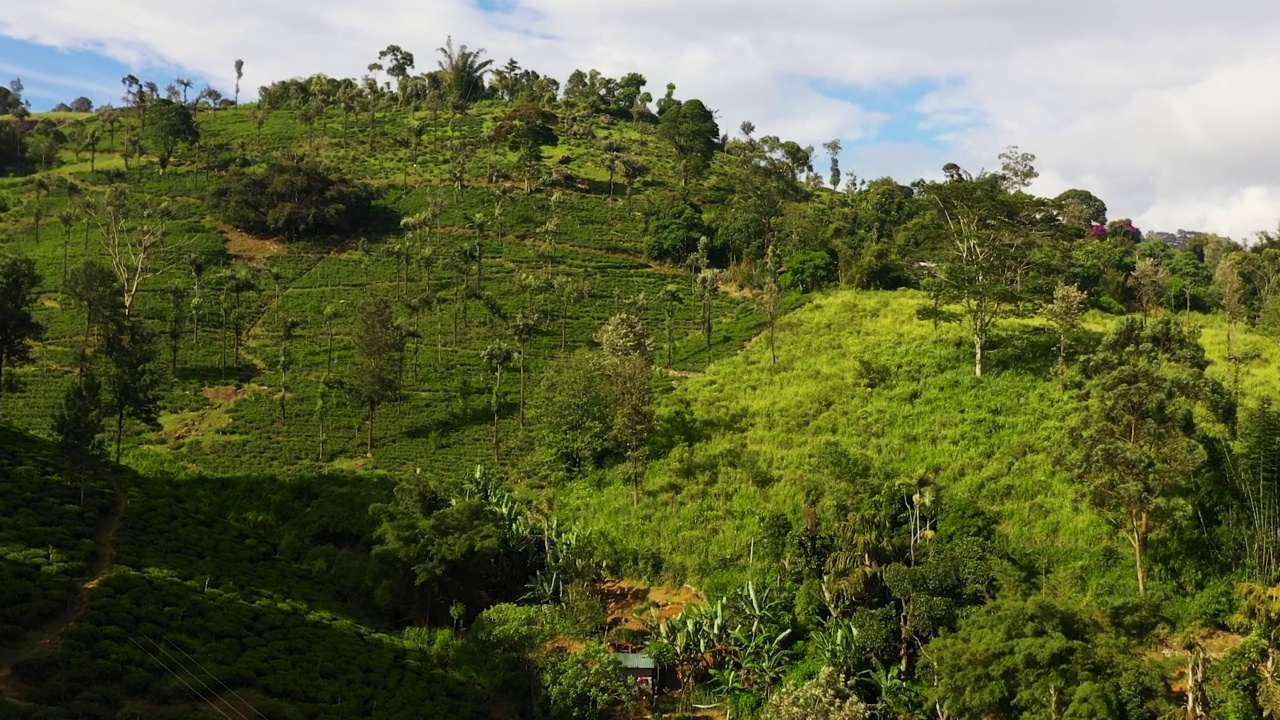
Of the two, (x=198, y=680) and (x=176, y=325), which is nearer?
(x=198, y=680)

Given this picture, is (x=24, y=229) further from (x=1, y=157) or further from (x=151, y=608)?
(x=151, y=608)

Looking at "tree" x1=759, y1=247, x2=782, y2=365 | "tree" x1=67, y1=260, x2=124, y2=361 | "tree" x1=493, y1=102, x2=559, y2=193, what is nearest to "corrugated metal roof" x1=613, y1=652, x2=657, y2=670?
"tree" x1=759, y1=247, x2=782, y2=365

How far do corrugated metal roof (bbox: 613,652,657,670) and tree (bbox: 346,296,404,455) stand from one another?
88.6ft

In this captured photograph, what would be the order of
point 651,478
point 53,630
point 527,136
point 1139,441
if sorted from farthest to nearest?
point 527,136 → point 651,478 → point 1139,441 → point 53,630

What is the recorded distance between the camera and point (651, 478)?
143ft

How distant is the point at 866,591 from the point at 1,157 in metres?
133

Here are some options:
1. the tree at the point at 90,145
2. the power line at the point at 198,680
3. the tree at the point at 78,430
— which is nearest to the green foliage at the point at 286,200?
the tree at the point at 90,145

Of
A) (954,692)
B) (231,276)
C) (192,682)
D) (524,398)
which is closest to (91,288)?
(231,276)

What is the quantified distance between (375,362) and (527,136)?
56575 millimetres

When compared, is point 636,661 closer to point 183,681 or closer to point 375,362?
point 183,681

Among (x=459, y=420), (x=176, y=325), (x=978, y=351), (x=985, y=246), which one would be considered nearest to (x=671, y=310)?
(x=459, y=420)

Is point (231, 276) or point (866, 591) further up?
point (231, 276)

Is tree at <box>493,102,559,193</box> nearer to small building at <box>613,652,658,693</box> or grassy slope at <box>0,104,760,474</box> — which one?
grassy slope at <box>0,104,760,474</box>

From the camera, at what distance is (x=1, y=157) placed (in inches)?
4599
